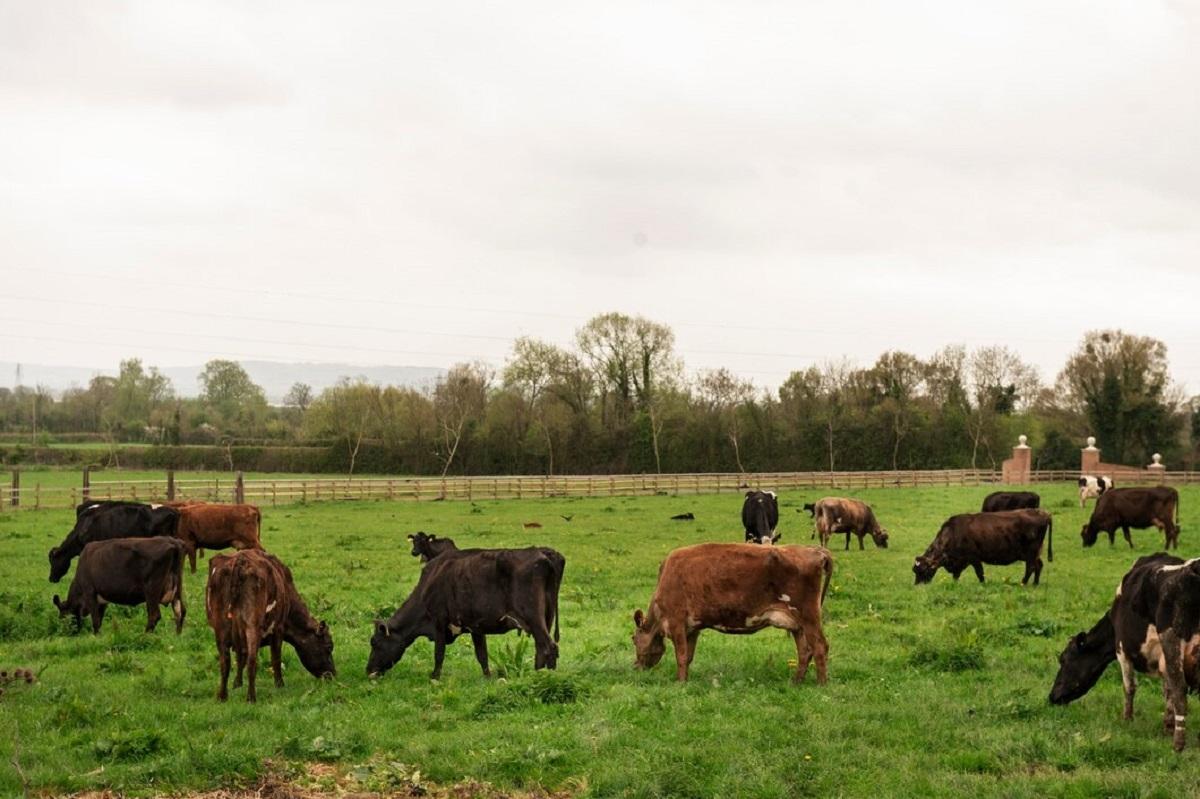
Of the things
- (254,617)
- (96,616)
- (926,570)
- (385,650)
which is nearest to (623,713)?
(385,650)

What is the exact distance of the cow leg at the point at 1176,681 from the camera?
814 cm

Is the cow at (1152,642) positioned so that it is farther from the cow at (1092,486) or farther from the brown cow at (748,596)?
the cow at (1092,486)

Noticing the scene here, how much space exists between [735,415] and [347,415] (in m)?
25.5

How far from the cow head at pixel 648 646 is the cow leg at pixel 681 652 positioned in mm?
416

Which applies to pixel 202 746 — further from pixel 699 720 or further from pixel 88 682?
pixel 699 720

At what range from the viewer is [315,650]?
11328 mm

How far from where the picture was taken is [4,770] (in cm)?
802

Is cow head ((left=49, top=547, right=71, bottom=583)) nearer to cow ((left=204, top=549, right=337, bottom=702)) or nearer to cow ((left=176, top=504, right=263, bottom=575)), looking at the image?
cow ((left=176, top=504, right=263, bottom=575))

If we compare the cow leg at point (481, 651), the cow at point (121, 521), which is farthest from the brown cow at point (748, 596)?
the cow at point (121, 521)

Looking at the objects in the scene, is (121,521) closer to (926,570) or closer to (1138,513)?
(926,570)

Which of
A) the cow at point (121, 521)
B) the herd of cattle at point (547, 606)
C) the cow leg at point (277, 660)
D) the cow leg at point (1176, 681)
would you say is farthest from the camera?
the cow at point (121, 521)

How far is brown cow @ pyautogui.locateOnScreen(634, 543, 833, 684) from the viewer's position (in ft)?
34.8

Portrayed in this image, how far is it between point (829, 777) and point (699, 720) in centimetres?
170

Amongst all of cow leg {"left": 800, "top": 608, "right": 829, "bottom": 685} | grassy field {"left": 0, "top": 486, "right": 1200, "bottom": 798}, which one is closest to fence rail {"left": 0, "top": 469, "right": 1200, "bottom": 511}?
grassy field {"left": 0, "top": 486, "right": 1200, "bottom": 798}
